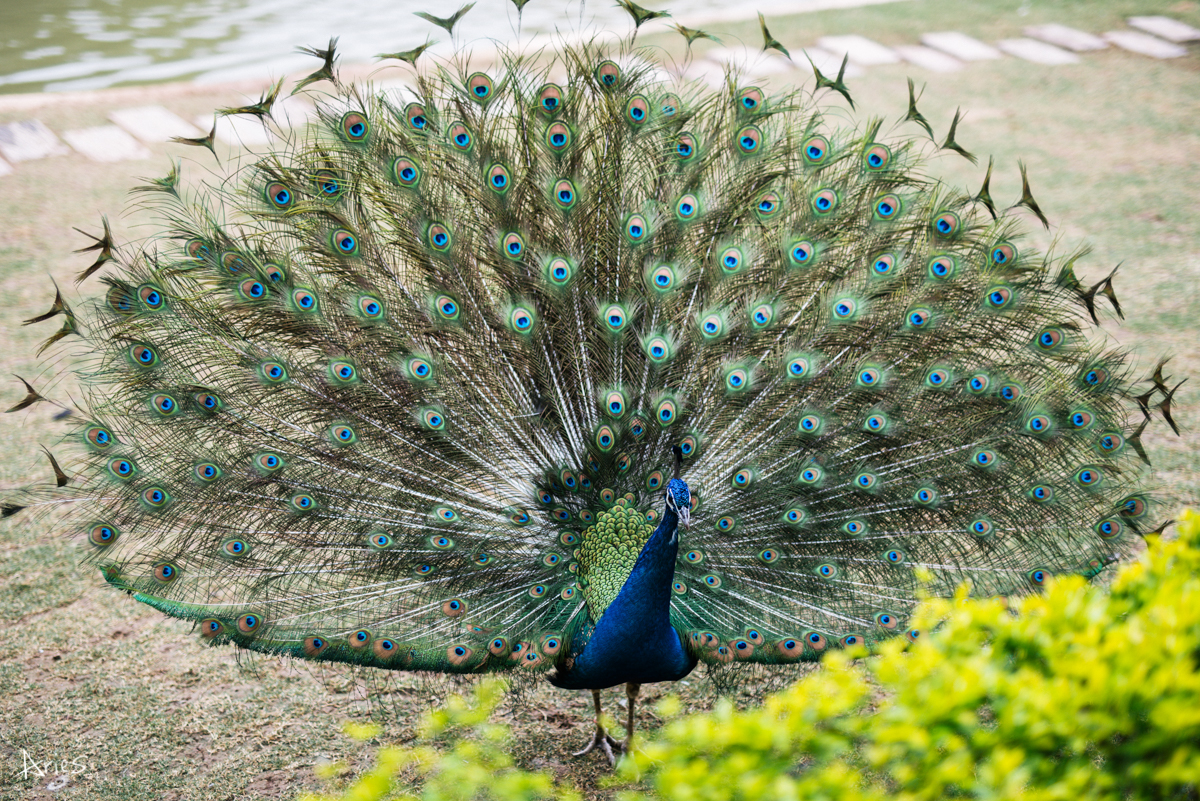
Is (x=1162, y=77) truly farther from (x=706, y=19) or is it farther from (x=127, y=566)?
(x=127, y=566)

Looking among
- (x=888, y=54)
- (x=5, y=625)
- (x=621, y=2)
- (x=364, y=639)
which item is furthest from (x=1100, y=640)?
(x=888, y=54)

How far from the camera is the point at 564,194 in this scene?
3201mm

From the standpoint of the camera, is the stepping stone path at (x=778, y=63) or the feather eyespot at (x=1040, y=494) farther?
the stepping stone path at (x=778, y=63)

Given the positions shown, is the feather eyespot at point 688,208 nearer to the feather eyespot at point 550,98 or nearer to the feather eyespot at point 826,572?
the feather eyespot at point 550,98

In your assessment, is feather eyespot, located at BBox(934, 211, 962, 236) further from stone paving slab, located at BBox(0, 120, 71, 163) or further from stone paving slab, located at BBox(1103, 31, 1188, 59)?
stone paving slab, located at BBox(1103, 31, 1188, 59)

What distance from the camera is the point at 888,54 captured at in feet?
34.5

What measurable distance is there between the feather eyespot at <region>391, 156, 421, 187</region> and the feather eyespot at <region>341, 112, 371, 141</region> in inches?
5.1

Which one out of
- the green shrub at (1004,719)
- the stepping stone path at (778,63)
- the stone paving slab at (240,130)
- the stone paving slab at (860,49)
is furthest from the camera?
the stone paving slab at (860,49)

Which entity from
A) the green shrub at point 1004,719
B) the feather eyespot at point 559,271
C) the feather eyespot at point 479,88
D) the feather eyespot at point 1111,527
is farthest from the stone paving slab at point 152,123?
the green shrub at point 1004,719

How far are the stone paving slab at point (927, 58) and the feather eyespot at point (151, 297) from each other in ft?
30.2

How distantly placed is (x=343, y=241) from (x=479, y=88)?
68 cm

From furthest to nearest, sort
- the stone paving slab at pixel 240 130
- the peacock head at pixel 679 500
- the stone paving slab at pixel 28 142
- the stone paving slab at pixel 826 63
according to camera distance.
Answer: the stone paving slab at pixel 826 63
the stone paving slab at pixel 28 142
the stone paving slab at pixel 240 130
the peacock head at pixel 679 500

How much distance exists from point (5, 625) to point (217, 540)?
59.8 inches

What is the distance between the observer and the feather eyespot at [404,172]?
3160 millimetres
